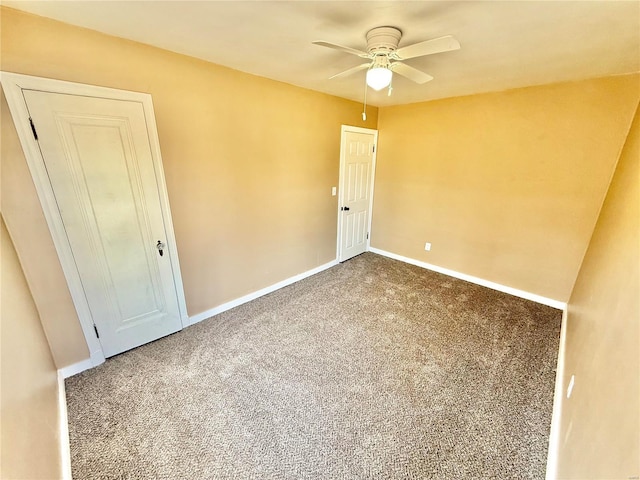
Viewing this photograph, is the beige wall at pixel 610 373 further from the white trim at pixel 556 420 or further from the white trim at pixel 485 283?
the white trim at pixel 485 283

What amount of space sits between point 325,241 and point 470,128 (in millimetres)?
2366

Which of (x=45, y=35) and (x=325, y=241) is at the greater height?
(x=45, y=35)

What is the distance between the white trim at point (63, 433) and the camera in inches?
54.5

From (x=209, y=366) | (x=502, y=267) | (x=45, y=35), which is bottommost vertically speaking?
(x=209, y=366)

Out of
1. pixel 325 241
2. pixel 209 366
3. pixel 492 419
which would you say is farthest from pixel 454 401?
pixel 325 241

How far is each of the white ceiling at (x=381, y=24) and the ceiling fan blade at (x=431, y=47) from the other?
0.47ft

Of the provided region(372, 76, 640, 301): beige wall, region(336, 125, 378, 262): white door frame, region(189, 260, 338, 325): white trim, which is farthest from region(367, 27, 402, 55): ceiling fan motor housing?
region(189, 260, 338, 325): white trim

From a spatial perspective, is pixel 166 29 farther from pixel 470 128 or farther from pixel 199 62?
pixel 470 128

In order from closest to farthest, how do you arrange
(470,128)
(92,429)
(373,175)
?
(92,429)
(470,128)
(373,175)

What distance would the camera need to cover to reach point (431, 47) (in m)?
1.42

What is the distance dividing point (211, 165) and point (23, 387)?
1884mm

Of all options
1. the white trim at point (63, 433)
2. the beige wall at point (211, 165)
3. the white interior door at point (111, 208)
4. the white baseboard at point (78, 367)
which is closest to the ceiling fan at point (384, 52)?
the beige wall at point (211, 165)

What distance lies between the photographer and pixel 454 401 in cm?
185

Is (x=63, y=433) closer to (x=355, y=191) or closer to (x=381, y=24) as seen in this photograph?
(x=381, y=24)
